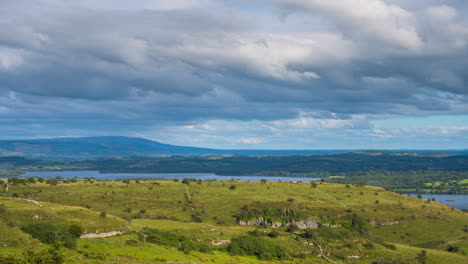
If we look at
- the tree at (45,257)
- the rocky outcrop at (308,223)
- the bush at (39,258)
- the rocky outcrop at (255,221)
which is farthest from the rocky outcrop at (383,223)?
the bush at (39,258)

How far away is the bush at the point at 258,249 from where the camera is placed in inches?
2990

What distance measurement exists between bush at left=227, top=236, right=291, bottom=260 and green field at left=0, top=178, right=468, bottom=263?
4.31ft

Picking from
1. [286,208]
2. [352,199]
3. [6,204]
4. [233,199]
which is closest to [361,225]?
[286,208]

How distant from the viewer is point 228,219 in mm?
127875

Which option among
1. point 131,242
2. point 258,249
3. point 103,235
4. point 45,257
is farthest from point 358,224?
point 45,257

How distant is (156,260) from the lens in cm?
6144

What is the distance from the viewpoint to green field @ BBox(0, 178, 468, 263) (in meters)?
67.8

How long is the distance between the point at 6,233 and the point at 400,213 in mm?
128633

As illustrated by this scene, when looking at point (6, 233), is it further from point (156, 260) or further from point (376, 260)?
point (376, 260)

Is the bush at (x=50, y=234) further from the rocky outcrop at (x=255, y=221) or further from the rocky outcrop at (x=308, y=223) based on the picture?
the rocky outcrop at (x=308, y=223)

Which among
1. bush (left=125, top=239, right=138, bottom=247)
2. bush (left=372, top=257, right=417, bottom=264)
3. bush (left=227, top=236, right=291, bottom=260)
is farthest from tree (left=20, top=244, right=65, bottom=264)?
bush (left=372, top=257, right=417, bottom=264)

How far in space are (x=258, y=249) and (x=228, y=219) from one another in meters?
51.1

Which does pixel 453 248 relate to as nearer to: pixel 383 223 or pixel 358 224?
pixel 358 224

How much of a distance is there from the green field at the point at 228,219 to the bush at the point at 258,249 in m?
1.31
